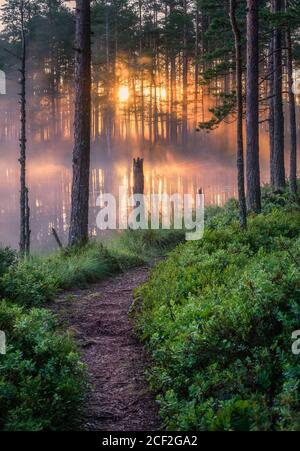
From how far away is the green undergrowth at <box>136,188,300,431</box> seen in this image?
4.52 metres

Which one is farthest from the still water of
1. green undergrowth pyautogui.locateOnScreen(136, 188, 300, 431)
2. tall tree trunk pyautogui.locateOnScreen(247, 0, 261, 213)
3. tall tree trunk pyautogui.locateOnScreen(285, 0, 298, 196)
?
green undergrowth pyautogui.locateOnScreen(136, 188, 300, 431)

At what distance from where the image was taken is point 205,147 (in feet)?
176

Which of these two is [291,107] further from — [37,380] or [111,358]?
[37,380]

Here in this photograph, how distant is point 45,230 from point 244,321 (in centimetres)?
1909

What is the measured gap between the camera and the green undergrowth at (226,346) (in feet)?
14.8

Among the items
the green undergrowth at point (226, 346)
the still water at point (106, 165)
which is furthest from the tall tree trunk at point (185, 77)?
the green undergrowth at point (226, 346)

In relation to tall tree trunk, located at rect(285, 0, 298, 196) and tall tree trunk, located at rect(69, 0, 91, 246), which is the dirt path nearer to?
tall tree trunk, located at rect(69, 0, 91, 246)

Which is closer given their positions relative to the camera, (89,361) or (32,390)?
(32,390)

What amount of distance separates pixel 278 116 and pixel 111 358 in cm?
1642

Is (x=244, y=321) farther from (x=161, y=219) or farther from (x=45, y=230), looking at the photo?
(x=45, y=230)

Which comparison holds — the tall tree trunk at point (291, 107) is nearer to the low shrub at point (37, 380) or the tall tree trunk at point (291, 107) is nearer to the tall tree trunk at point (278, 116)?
the tall tree trunk at point (278, 116)

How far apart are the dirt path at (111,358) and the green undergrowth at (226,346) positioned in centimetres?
24

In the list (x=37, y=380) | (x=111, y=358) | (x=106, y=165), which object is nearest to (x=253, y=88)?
(x=111, y=358)
